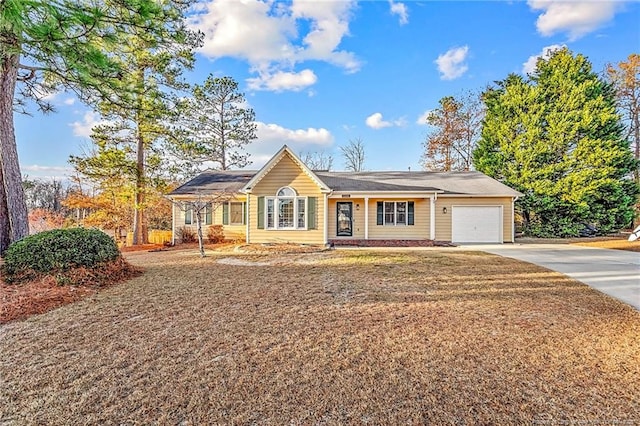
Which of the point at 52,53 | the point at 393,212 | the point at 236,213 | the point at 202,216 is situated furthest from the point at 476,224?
the point at 52,53

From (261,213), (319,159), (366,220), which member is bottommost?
(366,220)

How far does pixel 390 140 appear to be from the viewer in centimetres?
2614

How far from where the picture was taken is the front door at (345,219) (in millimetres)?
16500

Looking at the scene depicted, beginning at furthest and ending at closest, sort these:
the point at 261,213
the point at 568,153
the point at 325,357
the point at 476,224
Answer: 1. the point at 568,153
2. the point at 476,224
3. the point at 261,213
4. the point at 325,357

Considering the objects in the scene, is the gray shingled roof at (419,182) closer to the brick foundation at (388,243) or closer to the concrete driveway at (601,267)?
the brick foundation at (388,243)

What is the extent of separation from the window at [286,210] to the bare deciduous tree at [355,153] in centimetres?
2141

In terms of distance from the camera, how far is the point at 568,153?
1905 cm

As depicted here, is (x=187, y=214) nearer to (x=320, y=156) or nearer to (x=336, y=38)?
(x=336, y=38)

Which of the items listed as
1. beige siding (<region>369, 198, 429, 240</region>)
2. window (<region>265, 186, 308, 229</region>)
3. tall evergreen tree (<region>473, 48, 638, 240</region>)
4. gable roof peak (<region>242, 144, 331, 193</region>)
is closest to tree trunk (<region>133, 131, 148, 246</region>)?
gable roof peak (<region>242, 144, 331, 193</region>)

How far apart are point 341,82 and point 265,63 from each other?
14.4ft

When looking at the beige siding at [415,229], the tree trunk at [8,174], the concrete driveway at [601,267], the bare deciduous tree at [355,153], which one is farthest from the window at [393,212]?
the bare deciduous tree at [355,153]

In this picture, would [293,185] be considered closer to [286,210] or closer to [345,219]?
[286,210]

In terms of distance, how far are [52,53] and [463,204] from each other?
16.2 m

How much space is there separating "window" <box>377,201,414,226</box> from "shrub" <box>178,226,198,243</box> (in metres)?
10.0
